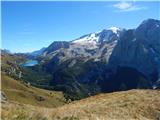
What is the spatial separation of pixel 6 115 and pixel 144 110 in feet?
34.9

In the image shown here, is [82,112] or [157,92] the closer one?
[82,112]

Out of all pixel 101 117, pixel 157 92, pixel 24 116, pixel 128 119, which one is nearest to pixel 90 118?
pixel 101 117

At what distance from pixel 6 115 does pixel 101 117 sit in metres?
6.37

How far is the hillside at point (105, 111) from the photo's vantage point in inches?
882

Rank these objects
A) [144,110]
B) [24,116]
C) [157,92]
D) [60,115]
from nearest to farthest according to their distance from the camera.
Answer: [24,116] < [60,115] < [144,110] < [157,92]

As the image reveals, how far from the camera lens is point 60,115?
23.5 metres

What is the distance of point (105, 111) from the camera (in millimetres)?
25875

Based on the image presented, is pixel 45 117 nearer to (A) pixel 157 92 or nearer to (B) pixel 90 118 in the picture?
(B) pixel 90 118

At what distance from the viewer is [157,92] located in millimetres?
33406

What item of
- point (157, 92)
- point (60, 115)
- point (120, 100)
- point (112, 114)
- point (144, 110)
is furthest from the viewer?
point (157, 92)

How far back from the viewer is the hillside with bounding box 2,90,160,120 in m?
22.4

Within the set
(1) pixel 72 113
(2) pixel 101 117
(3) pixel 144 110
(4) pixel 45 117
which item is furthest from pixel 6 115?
(3) pixel 144 110

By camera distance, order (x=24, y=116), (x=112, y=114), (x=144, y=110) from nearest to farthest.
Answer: (x=24, y=116) < (x=112, y=114) < (x=144, y=110)

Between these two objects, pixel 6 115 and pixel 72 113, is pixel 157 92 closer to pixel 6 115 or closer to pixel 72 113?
pixel 72 113
